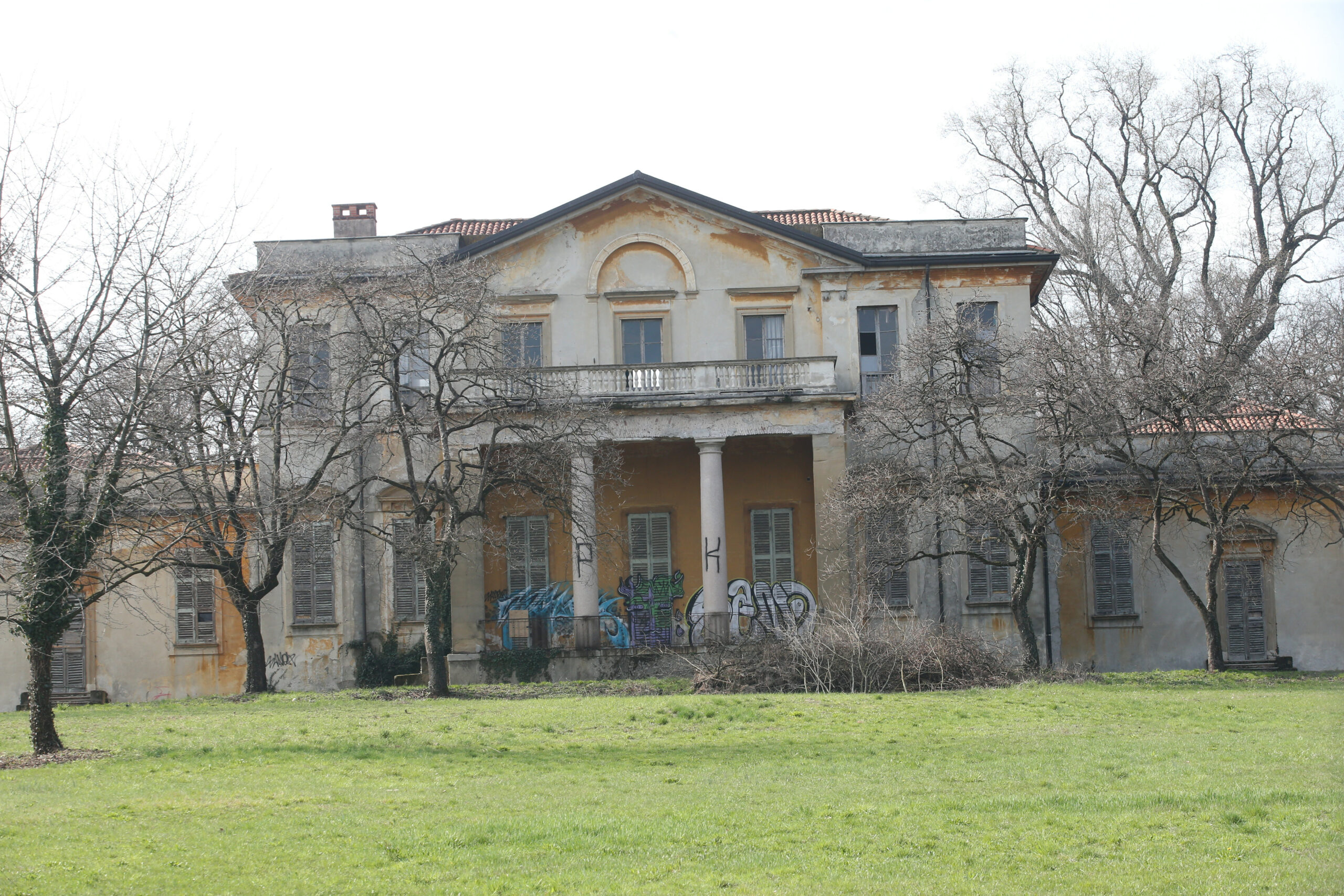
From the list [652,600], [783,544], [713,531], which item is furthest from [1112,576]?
[652,600]

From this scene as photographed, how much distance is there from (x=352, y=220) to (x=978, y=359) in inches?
636

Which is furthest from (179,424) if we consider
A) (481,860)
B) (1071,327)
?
(1071,327)

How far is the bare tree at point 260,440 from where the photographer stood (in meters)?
18.3

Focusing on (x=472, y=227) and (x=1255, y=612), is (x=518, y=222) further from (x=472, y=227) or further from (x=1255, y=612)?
(x=1255, y=612)

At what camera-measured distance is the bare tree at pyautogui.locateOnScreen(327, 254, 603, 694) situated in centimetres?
2147

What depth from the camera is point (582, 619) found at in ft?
82.4

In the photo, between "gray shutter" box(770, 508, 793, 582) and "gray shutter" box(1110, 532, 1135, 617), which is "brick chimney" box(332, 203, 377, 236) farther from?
"gray shutter" box(1110, 532, 1135, 617)

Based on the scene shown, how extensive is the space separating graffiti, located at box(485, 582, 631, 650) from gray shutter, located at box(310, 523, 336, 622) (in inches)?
131

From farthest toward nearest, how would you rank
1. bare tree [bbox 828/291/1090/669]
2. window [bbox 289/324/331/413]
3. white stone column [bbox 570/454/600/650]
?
white stone column [bbox 570/454/600/650] < window [bbox 289/324/331/413] < bare tree [bbox 828/291/1090/669]

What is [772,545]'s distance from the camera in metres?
28.0

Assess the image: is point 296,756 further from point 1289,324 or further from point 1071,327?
point 1289,324

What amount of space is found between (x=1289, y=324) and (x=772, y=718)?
17306 mm

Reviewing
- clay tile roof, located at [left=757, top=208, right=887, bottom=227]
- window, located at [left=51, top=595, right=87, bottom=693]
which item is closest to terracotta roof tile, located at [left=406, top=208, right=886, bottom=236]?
clay tile roof, located at [left=757, top=208, right=887, bottom=227]

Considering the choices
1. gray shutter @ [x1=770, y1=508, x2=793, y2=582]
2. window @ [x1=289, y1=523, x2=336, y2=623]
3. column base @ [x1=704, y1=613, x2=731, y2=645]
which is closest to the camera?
column base @ [x1=704, y1=613, x2=731, y2=645]
